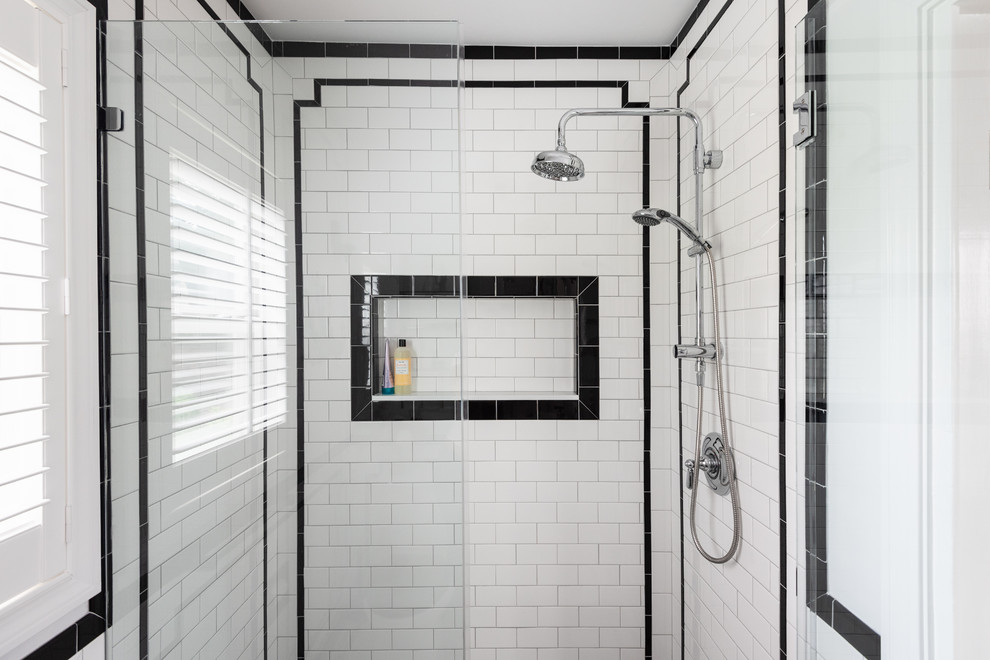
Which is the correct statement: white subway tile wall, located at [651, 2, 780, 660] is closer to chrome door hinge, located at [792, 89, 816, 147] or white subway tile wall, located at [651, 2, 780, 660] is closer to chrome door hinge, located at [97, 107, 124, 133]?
chrome door hinge, located at [792, 89, 816, 147]

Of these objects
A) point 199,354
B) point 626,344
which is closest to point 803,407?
point 199,354

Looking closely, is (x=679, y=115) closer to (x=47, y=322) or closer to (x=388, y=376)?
(x=388, y=376)

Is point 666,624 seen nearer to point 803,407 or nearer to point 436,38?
point 803,407

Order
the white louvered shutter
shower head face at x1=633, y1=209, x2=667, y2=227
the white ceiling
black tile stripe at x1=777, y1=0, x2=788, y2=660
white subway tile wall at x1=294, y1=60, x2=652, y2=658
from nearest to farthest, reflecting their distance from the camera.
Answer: the white louvered shutter → black tile stripe at x1=777, y1=0, x2=788, y2=660 → shower head face at x1=633, y1=209, x2=667, y2=227 → the white ceiling → white subway tile wall at x1=294, y1=60, x2=652, y2=658

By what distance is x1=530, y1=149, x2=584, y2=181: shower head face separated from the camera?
1619 mm

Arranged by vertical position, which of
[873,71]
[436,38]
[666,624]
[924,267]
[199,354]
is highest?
[436,38]

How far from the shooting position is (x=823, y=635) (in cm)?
75

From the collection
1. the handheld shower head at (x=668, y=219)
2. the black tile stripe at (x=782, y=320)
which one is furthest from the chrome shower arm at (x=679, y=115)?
the black tile stripe at (x=782, y=320)

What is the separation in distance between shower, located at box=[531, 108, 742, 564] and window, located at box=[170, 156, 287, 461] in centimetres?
88

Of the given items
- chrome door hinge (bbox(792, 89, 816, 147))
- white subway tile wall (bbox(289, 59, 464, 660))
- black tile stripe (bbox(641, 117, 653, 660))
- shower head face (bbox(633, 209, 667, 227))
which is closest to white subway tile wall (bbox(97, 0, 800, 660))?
white subway tile wall (bbox(289, 59, 464, 660))

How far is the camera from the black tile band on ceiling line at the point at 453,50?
1.14m

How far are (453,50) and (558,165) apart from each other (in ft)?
1.86

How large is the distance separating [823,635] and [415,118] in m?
1.19

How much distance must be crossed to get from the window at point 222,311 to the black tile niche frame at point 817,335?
1.03 metres
